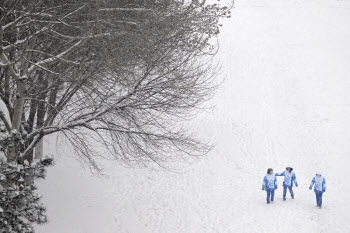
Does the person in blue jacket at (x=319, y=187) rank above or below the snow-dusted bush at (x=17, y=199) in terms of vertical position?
above

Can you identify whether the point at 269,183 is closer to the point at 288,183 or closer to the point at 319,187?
the point at 288,183

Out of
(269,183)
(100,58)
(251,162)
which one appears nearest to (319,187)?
(269,183)

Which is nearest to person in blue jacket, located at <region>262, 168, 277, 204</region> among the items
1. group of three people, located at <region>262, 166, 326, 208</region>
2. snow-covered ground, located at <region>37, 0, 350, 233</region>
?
group of three people, located at <region>262, 166, 326, 208</region>

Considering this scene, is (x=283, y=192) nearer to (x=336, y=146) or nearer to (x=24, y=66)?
(x=336, y=146)

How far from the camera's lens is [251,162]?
24531 millimetres

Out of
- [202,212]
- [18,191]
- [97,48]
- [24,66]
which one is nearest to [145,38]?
[97,48]

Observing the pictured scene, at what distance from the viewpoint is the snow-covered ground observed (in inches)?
A: 715

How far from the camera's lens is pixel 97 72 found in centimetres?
1372

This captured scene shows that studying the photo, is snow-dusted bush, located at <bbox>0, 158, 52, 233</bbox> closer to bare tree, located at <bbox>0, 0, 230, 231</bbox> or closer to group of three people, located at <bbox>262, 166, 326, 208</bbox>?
bare tree, located at <bbox>0, 0, 230, 231</bbox>

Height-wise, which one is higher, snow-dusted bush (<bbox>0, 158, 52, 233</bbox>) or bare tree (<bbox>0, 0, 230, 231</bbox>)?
bare tree (<bbox>0, 0, 230, 231</bbox>)

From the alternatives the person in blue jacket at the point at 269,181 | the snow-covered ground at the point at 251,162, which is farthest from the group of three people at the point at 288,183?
the snow-covered ground at the point at 251,162

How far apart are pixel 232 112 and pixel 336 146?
5977mm

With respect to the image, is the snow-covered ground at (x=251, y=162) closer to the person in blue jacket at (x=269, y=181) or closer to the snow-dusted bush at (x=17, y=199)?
the person in blue jacket at (x=269, y=181)

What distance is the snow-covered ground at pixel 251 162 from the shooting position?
1816 centimetres
